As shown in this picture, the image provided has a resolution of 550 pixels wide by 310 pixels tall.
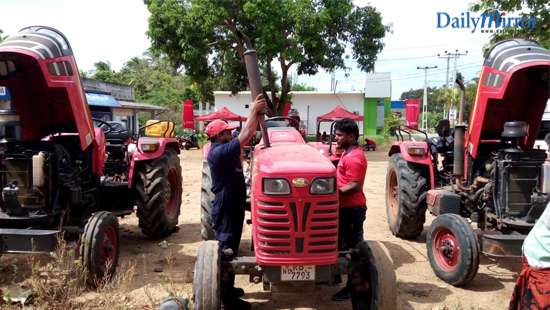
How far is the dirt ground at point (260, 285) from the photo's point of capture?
4.79 m

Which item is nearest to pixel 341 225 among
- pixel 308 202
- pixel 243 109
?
pixel 308 202

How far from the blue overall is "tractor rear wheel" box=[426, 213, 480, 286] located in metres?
2.25

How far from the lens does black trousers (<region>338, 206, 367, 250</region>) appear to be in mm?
4785

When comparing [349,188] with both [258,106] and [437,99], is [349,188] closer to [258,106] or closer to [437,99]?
[258,106]

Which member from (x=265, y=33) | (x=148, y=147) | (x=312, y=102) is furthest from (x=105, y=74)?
(x=148, y=147)

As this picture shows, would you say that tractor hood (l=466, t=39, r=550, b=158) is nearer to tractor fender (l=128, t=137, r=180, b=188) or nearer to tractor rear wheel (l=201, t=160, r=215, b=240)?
tractor rear wheel (l=201, t=160, r=215, b=240)

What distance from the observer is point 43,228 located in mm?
5410

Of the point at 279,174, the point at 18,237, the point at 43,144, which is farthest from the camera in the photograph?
the point at 43,144

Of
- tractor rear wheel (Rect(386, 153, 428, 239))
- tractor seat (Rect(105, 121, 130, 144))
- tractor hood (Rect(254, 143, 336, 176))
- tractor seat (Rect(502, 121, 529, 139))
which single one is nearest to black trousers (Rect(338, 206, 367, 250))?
tractor hood (Rect(254, 143, 336, 176))

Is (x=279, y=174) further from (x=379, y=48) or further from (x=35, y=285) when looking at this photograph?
(x=379, y=48)

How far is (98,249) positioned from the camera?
4996 mm

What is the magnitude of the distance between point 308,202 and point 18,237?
2.89 metres

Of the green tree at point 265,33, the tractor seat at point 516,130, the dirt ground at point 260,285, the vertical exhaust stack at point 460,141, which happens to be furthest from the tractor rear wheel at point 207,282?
the green tree at point 265,33

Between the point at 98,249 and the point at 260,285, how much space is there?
5.44 feet
